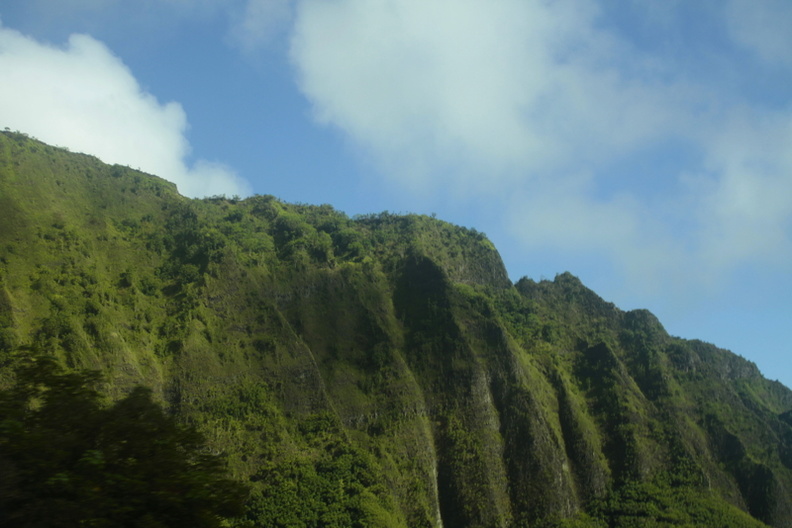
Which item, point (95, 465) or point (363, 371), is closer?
point (95, 465)

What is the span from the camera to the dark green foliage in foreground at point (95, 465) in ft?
53.5

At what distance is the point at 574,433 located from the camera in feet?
321

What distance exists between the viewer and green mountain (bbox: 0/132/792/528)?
266 feet

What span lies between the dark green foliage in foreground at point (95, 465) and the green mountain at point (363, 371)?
56610 mm

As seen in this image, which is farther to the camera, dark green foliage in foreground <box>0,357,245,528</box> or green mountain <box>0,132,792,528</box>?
green mountain <box>0,132,792,528</box>

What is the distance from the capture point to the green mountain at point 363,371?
8106 centimetres

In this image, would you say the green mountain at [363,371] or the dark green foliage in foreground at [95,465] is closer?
the dark green foliage in foreground at [95,465]

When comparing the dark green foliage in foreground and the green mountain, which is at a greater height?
the green mountain

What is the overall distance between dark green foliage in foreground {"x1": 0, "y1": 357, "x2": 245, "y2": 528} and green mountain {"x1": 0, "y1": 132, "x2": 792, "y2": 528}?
56610 mm

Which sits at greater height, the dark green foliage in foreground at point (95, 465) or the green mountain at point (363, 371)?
the green mountain at point (363, 371)

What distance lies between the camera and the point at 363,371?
9781 cm

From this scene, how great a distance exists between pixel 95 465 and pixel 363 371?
81127mm

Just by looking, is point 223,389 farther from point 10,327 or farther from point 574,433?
point 574,433

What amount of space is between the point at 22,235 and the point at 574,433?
82.9m
